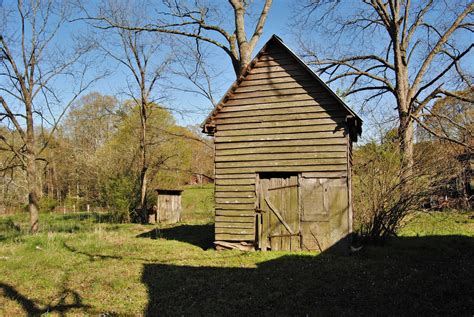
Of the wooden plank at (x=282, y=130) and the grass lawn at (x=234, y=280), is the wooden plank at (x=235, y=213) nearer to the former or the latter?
the grass lawn at (x=234, y=280)

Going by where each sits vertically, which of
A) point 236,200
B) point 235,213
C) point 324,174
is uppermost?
point 324,174

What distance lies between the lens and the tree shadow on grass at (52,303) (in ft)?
23.0

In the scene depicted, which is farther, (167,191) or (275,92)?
(167,191)

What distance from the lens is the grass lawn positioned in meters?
6.92

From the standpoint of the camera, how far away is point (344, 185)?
11281 mm

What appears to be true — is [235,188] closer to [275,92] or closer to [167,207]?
[275,92]

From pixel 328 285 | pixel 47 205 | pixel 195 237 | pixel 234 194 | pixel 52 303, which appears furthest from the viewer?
pixel 47 205

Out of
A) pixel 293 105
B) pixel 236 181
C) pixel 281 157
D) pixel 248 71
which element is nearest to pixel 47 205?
pixel 236 181

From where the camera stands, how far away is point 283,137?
12.0m

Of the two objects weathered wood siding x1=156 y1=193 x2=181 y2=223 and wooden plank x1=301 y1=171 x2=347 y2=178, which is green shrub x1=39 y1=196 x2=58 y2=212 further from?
wooden plank x1=301 y1=171 x2=347 y2=178

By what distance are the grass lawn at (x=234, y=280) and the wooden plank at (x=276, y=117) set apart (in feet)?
13.5

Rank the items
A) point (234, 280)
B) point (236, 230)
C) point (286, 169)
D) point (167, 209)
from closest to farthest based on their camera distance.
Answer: point (234, 280), point (286, 169), point (236, 230), point (167, 209)

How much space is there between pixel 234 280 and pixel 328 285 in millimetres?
2114

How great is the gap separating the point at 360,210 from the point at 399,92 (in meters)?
10.2
